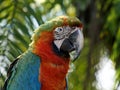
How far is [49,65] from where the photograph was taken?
3.74 meters

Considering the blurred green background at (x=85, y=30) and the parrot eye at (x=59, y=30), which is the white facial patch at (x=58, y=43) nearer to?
the parrot eye at (x=59, y=30)

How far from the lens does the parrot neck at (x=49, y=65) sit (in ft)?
12.2

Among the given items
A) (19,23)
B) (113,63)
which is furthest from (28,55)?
(113,63)

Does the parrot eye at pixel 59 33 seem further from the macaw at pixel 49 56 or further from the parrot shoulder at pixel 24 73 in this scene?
the parrot shoulder at pixel 24 73

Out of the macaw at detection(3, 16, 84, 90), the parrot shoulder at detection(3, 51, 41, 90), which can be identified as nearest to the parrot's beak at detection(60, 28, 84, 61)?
the macaw at detection(3, 16, 84, 90)

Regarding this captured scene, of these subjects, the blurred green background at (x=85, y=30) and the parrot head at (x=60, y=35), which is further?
the blurred green background at (x=85, y=30)

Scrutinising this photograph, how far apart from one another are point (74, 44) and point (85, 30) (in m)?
1.94

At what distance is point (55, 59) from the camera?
3760 mm

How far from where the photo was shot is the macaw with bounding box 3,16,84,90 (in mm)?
3713

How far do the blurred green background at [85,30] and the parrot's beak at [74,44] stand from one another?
21cm

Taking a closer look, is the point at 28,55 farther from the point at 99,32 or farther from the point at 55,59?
the point at 99,32

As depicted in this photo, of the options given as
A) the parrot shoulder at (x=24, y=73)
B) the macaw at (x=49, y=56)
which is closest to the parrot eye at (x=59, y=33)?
the macaw at (x=49, y=56)

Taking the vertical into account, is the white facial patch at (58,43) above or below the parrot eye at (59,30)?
below

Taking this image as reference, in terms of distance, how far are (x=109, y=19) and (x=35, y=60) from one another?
5.35ft
